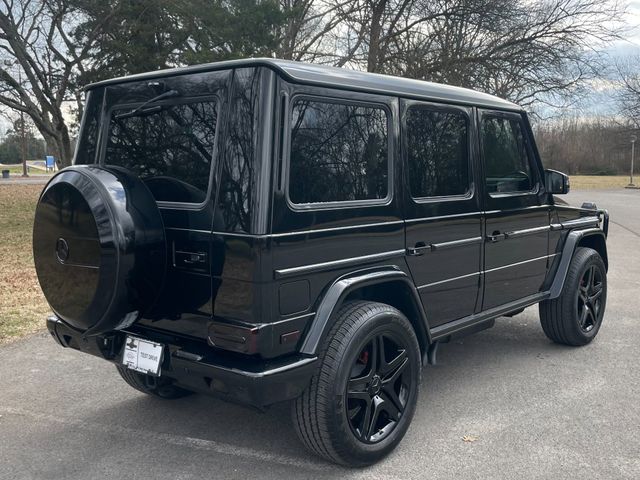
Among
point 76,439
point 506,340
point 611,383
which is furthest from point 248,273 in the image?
point 506,340

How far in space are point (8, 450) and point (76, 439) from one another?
→ 346 millimetres

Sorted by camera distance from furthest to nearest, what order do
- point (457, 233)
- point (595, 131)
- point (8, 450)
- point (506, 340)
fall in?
point (595, 131) → point (506, 340) → point (457, 233) → point (8, 450)

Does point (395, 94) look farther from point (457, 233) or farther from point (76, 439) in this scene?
point (76, 439)

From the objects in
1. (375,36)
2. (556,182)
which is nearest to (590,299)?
(556,182)

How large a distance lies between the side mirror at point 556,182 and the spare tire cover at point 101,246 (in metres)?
3.04

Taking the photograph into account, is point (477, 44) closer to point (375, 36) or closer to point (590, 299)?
point (375, 36)

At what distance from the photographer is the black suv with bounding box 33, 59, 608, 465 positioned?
8.85 feet

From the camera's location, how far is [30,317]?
5.96m

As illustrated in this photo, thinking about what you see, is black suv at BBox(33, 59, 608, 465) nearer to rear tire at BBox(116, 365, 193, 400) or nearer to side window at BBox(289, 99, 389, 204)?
side window at BBox(289, 99, 389, 204)

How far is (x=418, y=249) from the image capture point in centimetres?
342

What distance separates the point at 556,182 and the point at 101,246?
3.34 meters

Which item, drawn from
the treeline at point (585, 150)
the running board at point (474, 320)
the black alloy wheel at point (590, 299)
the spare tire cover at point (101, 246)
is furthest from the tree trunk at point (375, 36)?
the treeline at point (585, 150)

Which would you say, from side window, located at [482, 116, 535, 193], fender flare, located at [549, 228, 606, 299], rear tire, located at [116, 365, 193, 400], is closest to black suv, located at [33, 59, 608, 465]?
side window, located at [482, 116, 535, 193]

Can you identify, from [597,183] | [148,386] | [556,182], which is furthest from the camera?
[597,183]
